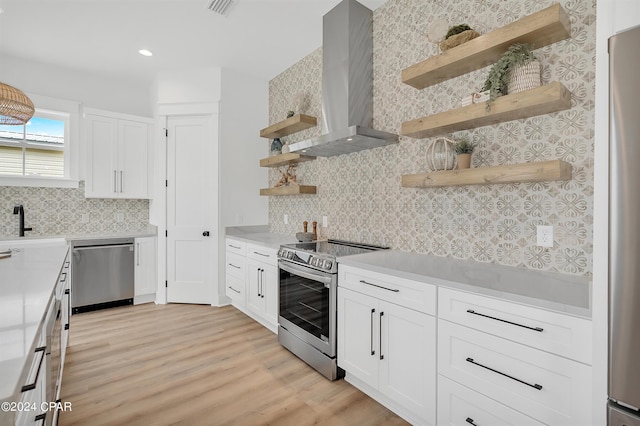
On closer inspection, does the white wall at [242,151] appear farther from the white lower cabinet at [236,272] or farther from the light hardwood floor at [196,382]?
the light hardwood floor at [196,382]

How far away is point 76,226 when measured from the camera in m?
4.24

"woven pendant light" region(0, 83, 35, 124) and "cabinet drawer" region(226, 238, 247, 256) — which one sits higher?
"woven pendant light" region(0, 83, 35, 124)

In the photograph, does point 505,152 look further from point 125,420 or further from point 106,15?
point 106,15

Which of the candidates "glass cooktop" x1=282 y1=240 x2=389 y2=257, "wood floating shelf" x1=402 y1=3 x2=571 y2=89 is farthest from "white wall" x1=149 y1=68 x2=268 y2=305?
"wood floating shelf" x1=402 y1=3 x2=571 y2=89

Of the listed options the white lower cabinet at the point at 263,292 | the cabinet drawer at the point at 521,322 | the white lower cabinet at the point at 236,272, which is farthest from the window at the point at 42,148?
the cabinet drawer at the point at 521,322

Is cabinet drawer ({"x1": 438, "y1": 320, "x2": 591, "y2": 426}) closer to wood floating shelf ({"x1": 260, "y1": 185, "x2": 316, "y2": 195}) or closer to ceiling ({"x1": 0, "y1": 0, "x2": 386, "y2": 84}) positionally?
wood floating shelf ({"x1": 260, "y1": 185, "x2": 316, "y2": 195})

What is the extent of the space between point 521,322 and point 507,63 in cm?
139

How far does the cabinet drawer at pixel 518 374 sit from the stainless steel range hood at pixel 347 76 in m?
1.66

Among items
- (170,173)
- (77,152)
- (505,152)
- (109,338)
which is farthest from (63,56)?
(505,152)

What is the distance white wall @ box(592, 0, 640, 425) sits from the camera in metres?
1.07

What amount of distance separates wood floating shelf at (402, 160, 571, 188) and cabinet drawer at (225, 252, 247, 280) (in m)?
2.24

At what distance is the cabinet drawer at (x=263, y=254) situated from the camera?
3.08m

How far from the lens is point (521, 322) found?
4.43 feet

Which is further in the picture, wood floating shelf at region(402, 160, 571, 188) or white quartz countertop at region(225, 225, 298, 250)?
white quartz countertop at region(225, 225, 298, 250)
